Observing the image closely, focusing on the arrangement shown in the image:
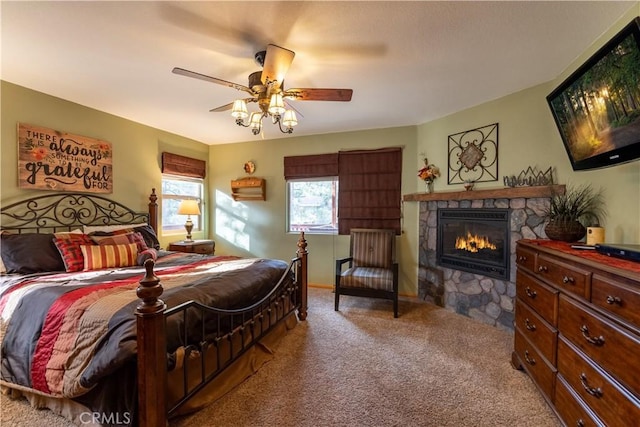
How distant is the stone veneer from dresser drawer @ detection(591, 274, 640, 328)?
1.56 meters

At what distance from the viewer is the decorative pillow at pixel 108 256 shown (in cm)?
249

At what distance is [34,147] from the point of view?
2789 millimetres

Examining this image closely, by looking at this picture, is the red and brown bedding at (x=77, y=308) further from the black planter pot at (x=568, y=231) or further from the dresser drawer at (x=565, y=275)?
the black planter pot at (x=568, y=231)

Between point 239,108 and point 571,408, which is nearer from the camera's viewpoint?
point 571,408

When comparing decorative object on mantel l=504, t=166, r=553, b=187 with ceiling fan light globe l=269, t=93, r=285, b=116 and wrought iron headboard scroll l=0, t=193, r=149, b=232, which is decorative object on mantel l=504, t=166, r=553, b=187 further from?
wrought iron headboard scroll l=0, t=193, r=149, b=232

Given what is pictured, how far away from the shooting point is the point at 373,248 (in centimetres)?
387

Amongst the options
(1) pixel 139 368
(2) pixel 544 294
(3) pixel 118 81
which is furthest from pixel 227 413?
(3) pixel 118 81

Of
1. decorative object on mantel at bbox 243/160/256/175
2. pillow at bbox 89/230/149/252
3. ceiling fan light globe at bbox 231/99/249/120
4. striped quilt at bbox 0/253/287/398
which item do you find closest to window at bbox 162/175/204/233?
decorative object on mantel at bbox 243/160/256/175

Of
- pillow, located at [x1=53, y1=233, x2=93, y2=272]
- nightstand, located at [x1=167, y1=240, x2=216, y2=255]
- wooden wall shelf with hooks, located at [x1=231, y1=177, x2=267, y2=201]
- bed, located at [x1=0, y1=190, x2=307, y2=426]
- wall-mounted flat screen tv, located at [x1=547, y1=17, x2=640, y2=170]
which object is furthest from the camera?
wooden wall shelf with hooks, located at [x1=231, y1=177, x2=267, y2=201]

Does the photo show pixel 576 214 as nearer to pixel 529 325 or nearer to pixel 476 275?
pixel 529 325

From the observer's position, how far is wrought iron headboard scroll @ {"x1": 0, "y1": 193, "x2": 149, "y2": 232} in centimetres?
272

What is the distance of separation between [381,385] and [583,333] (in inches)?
48.4

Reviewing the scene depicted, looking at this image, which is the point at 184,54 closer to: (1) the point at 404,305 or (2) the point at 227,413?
(2) the point at 227,413

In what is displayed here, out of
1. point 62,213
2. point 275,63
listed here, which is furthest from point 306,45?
point 62,213
